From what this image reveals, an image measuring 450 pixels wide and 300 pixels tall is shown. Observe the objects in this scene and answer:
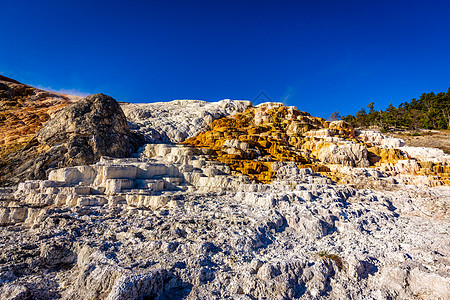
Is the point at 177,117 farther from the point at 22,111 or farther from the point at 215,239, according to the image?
the point at 215,239

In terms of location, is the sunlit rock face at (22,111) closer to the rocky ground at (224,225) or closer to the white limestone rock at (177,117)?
the rocky ground at (224,225)

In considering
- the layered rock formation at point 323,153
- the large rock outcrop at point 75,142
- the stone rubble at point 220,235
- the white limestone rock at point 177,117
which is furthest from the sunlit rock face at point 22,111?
the layered rock formation at point 323,153

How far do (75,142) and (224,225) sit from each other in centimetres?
1526

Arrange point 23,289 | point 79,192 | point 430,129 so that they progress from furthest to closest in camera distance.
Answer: point 430,129 < point 79,192 < point 23,289

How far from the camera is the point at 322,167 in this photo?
17.5 metres

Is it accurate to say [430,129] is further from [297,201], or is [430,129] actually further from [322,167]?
[297,201]

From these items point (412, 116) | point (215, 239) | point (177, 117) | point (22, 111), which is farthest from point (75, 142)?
point (412, 116)

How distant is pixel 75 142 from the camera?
17875 millimetres

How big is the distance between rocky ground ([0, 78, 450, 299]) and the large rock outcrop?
0.15 m

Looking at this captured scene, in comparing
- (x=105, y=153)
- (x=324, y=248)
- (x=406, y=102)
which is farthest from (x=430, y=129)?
(x=105, y=153)

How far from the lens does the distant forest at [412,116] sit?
45.2 m

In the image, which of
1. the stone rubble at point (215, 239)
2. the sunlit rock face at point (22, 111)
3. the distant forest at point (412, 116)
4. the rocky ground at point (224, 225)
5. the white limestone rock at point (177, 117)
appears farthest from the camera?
the distant forest at point (412, 116)

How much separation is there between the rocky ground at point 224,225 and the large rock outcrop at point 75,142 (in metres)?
0.15

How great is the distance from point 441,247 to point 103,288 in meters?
11.5
